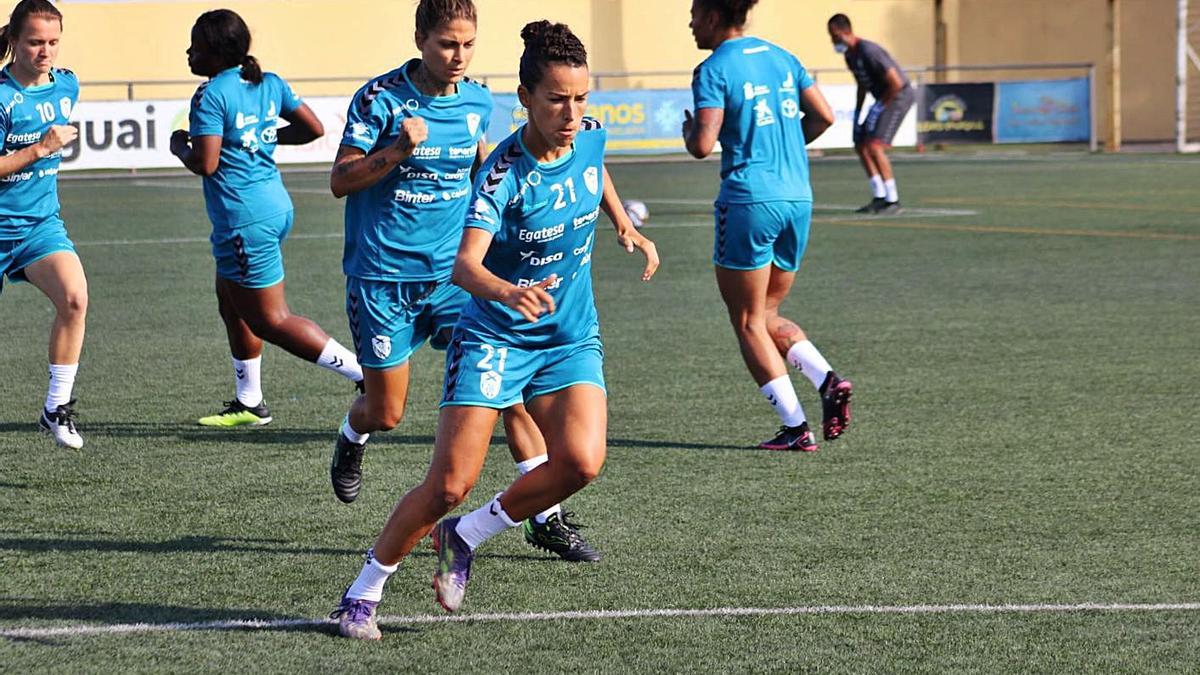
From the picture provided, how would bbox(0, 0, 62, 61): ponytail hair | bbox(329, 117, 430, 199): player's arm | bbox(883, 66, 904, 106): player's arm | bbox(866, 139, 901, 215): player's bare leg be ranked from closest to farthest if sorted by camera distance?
bbox(329, 117, 430, 199): player's arm
bbox(0, 0, 62, 61): ponytail hair
bbox(883, 66, 904, 106): player's arm
bbox(866, 139, 901, 215): player's bare leg

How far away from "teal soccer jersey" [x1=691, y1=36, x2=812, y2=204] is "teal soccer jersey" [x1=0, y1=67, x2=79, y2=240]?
115 inches

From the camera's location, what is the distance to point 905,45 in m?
47.9

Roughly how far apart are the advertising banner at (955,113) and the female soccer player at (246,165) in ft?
103

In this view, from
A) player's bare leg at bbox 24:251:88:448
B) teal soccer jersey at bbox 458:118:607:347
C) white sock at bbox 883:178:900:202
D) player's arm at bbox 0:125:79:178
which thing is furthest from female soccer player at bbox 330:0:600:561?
white sock at bbox 883:178:900:202

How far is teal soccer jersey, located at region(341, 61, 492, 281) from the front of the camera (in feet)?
20.8

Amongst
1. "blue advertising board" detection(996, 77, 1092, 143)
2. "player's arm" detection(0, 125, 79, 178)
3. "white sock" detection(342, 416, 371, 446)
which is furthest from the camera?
"blue advertising board" detection(996, 77, 1092, 143)

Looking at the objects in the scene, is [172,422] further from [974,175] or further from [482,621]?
[974,175]

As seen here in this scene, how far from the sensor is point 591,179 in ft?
17.3

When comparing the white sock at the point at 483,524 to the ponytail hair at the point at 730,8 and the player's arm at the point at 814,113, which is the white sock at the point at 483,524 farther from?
the player's arm at the point at 814,113

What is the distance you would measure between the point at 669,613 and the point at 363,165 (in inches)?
74.8

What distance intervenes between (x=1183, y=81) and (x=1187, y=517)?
106 ft

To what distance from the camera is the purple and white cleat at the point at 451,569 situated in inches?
203

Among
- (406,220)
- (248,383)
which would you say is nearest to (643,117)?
(248,383)

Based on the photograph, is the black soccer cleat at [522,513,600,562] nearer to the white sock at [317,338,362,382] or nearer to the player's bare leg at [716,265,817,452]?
the player's bare leg at [716,265,817,452]
